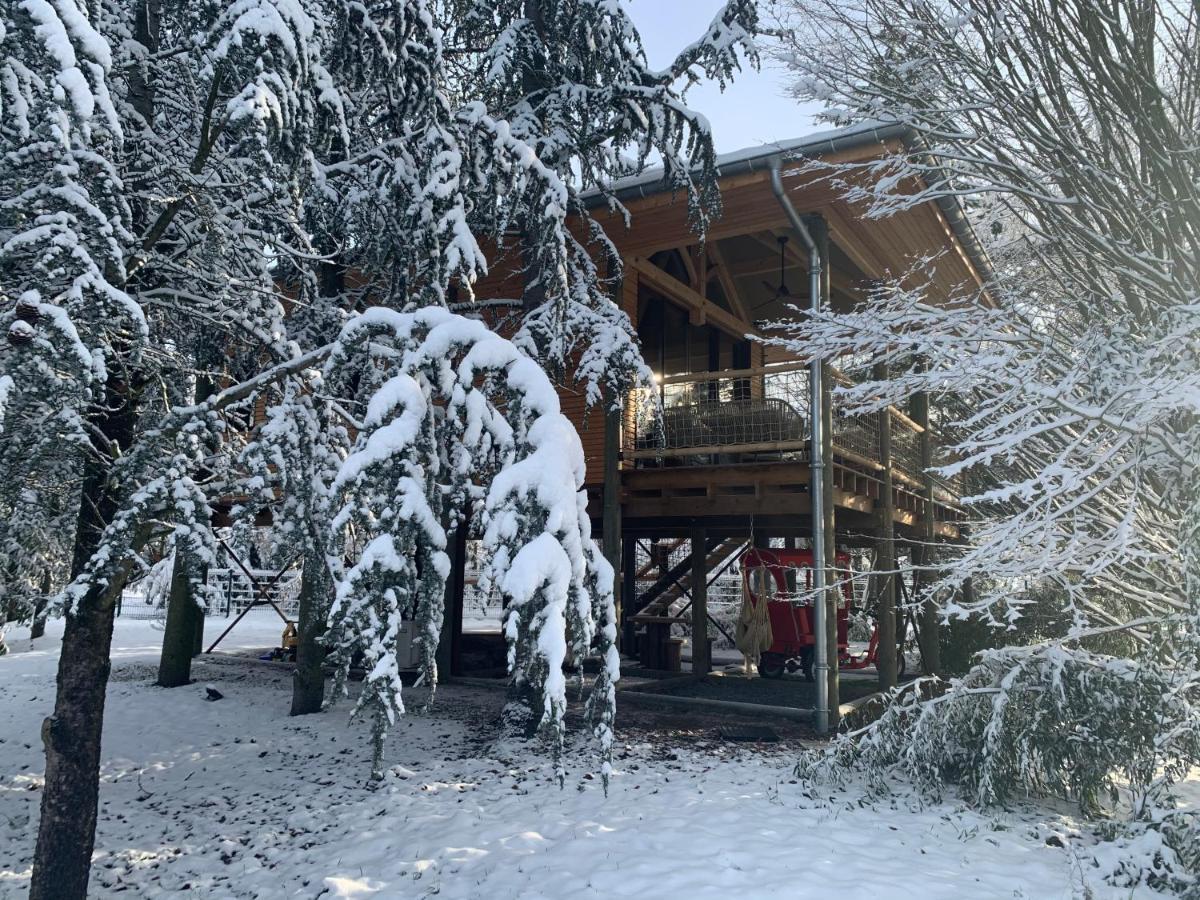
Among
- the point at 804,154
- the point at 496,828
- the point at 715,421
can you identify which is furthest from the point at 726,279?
the point at 496,828

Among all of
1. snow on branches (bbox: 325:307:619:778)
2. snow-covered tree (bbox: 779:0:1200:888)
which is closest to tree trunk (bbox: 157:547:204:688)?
snow-covered tree (bbox: 779:0:1200:888)

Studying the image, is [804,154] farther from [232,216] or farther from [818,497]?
[232,216]

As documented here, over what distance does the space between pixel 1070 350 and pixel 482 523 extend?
5.70 m

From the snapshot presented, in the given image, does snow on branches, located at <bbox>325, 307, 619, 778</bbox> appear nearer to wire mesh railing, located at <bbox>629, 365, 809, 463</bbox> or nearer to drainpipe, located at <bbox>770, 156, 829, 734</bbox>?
drainpipe, located at <bbox>770, 156, 829, 734</bbox>

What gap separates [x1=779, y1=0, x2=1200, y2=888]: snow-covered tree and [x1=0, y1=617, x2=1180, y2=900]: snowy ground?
722 mm

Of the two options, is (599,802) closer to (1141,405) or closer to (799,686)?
(1141,405)

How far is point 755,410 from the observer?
33.5 ft

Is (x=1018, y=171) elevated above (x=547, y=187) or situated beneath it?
situated beneath

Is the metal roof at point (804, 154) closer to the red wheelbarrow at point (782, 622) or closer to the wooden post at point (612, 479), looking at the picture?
the wooden post at point (612, 479)

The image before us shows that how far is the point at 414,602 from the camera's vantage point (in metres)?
3.22

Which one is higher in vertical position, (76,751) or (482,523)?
(482,523)

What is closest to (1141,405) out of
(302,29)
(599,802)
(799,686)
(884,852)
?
(884,852)

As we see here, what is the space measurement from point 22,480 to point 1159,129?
7.48m

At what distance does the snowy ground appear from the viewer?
486 cm
